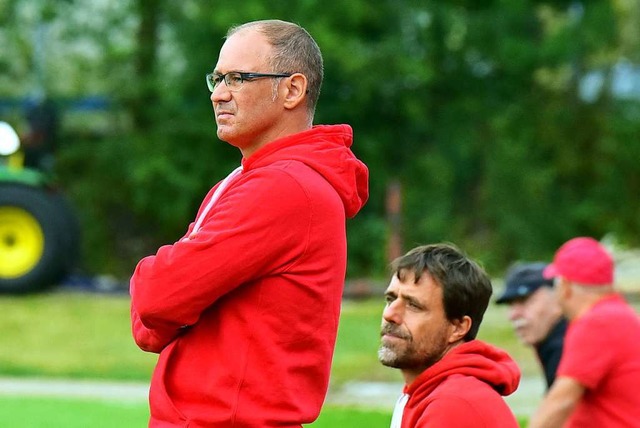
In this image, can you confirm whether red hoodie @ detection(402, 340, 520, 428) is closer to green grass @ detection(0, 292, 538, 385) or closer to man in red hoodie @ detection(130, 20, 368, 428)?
man in red hoodie @ detection(130, 20, 368, 428)

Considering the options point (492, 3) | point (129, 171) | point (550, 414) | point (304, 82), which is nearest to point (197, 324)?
point (304, 82)

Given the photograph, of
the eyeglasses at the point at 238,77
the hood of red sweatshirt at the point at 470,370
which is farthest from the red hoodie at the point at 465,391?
the eyeglasses at the point at 238,77

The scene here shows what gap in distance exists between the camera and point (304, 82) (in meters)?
3.42

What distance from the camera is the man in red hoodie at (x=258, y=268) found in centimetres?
323

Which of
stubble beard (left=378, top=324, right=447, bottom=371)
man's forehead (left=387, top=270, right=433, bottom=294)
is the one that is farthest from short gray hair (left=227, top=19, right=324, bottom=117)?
stubble beard (left=378, top=324, right=447, bottom=371)

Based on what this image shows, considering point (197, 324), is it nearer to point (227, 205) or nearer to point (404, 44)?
point (227, 205)

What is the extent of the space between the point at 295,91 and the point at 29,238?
11.8 metres

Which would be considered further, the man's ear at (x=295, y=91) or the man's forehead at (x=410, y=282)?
the man's forehead at (x=410, y=282)

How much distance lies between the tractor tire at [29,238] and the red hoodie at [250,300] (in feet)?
37.8

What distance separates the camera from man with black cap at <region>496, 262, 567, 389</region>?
606 cm

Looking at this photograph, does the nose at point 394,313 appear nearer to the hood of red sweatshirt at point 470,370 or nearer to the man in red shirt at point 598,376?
Result: the hood of red sweatshirt at point 470,370

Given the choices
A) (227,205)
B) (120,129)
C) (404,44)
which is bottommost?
(120,129)

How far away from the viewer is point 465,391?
3.41 m

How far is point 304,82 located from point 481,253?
16.8 metres
